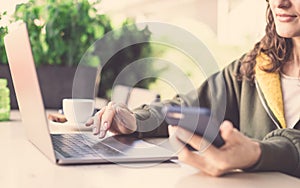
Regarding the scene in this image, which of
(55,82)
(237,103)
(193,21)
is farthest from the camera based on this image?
(193,21)

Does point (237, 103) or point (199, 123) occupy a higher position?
point (199, 123)

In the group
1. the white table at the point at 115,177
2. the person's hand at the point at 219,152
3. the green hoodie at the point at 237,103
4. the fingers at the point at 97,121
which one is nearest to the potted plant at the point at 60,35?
the green hoodie at the point at 237,103

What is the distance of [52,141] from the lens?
96 cm

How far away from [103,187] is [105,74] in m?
1.66

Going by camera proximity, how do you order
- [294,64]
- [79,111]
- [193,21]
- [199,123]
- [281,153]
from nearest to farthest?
[199,123] < [281,153] < [79,111] < [294,64] < [193,21]

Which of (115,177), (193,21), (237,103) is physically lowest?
(237,103)

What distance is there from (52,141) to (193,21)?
6.54 feet

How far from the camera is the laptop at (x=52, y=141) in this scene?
85 cm

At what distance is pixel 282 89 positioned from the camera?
153 cm

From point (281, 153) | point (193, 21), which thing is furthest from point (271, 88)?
point (193, 21)

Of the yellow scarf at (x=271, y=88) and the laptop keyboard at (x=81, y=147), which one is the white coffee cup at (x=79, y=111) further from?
the yellow scarf at (x=271, y=88)

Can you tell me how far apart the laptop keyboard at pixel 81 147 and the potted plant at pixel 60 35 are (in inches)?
42.7

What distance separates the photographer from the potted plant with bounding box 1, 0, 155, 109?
2.18 meters

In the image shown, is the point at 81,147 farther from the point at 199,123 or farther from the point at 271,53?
the point at 271,53
